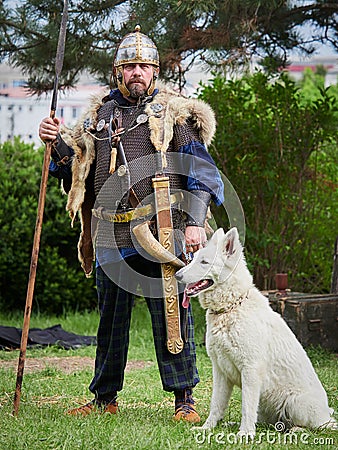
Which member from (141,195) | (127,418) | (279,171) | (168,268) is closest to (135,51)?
(141,195)

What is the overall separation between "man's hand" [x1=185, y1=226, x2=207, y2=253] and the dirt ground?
2.25 meters

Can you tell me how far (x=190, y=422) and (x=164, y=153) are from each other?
139 cm

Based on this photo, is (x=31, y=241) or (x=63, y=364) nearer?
(x=63, y=364)

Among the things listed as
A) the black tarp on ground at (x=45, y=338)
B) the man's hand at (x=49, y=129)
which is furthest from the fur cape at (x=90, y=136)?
the black tarp on ground at (x=45, y=338)

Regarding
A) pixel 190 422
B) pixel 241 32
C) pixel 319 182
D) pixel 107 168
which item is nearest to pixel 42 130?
pixel 107 168

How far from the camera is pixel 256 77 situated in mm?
7355

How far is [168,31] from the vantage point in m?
5.81

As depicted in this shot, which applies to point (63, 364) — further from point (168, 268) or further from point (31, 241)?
point (31, 241)

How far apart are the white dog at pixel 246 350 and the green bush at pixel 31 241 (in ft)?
16.7

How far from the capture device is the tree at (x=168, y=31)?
5.43 m

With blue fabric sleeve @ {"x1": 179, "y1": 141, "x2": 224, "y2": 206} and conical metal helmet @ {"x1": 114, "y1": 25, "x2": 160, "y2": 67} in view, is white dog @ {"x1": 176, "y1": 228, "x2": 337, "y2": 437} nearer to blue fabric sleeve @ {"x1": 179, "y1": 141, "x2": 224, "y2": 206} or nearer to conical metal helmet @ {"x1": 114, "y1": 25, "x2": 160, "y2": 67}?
blue fabric sleeve @ {"x1": 179, "y1": 141, "x2": 224, "y2": 206}

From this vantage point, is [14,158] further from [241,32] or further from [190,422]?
[190,422]

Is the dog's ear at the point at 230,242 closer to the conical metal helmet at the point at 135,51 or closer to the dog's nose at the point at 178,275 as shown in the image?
the dog's nose at the point at 178,275

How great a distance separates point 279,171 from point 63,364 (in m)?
2.91
